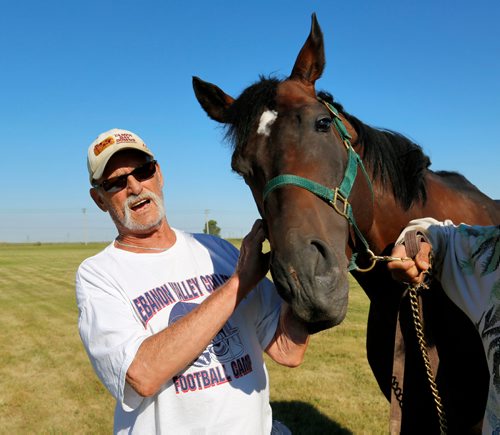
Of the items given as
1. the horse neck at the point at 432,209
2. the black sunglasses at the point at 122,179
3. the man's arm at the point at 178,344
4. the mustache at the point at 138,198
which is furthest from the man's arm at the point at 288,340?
the black sunglasses at the point at 122,179

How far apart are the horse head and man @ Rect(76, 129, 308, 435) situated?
0.21 meters

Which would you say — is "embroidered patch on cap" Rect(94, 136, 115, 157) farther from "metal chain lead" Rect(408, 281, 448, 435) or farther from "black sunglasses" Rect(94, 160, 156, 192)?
"metal chain lead" Rect(408, 281, 448, 435)

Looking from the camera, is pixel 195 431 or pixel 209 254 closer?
pixel 195 431

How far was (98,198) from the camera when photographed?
2.61 metres

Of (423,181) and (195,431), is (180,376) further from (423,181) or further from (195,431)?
(423,181)

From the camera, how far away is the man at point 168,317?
6.07ft

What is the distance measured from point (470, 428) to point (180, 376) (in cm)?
169

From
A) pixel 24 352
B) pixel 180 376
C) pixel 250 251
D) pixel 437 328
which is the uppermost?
pixel 250 251

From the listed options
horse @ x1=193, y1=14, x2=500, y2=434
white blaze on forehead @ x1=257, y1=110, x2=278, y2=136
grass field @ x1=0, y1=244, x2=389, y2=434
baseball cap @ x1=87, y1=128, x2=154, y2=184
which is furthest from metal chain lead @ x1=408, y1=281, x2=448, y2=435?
grass field @ x1=0, y1=244, x2=389, y2=434

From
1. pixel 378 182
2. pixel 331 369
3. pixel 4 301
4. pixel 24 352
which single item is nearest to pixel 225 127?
pixel 378 182

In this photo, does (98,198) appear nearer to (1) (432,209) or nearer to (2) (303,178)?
(2) (303,178)

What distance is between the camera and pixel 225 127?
241cm

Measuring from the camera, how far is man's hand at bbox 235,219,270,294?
76.2 inches

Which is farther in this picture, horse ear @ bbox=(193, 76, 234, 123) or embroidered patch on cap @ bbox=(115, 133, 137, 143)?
horse ear @ bbox=(193, 76, 234, 123)
